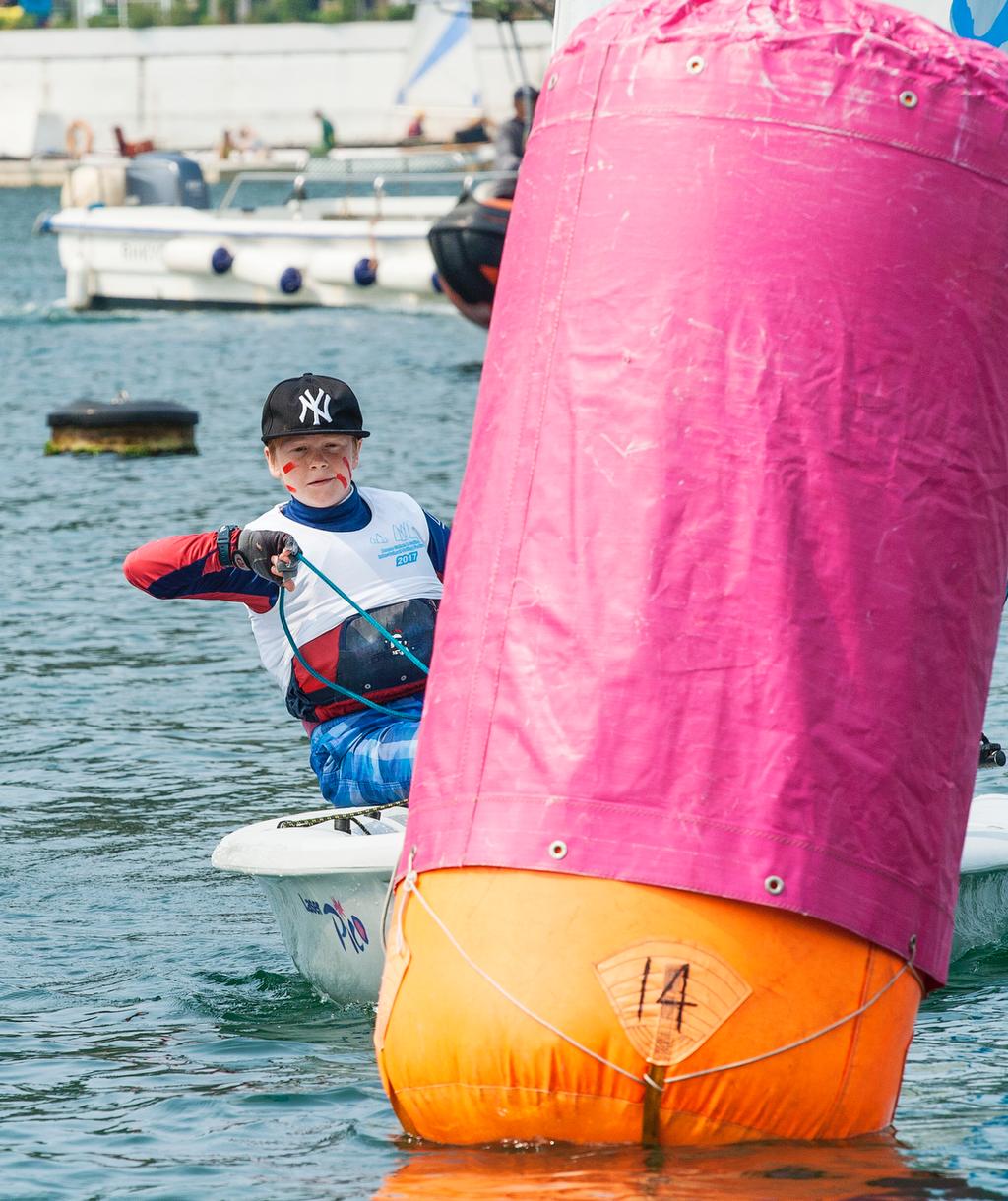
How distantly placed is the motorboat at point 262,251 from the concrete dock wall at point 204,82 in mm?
50981

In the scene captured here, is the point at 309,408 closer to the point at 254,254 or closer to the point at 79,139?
the point at 254,254

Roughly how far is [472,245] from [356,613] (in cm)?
2124

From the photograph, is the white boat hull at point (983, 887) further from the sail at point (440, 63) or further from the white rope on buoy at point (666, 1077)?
the sail at point (440, 63)

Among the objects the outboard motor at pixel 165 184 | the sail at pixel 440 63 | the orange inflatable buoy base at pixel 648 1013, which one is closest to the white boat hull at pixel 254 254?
the outboard motor at pixel 165 184

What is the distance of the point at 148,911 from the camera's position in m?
7.35

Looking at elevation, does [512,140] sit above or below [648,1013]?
above

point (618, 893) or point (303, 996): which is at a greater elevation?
point (618, 893)

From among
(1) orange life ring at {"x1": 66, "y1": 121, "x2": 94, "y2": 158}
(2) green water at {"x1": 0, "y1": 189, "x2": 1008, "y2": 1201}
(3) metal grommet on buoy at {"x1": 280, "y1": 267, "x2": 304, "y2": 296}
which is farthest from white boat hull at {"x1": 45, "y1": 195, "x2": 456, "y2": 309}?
(1) orange life ring at {"x1": 66, "y1": 121, "x2": 94, "y2": 158}

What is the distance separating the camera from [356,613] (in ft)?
21.1

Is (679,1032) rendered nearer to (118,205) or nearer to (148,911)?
(148,911)

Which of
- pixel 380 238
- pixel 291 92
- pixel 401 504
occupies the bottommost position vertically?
pixel 401 504

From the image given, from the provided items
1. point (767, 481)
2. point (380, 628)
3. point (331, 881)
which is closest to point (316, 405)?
point (380, 628)

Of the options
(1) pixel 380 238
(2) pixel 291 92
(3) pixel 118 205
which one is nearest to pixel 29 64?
(2) pixel 291 92

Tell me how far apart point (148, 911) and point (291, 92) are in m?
83.8
